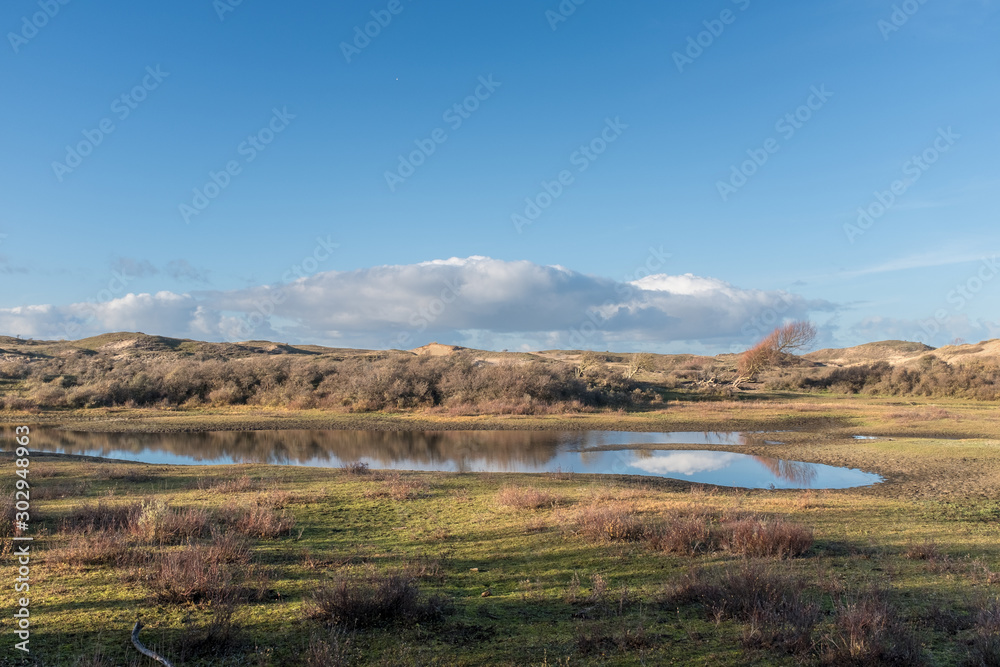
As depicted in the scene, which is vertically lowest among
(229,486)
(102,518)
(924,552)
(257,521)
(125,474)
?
(924,552)

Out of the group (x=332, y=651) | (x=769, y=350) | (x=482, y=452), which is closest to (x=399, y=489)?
(x=332, y=651)

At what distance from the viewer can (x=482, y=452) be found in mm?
27750

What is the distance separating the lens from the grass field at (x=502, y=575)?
5.48 meters

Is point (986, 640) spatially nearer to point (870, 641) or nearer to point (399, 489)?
point (870, 641)

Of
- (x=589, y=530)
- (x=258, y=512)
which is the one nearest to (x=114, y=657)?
(x=258, y=512)

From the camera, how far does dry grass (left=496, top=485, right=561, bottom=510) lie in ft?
42.0

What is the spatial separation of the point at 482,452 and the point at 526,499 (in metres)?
15.0

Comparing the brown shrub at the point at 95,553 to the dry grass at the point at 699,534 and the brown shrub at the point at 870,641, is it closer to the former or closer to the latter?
the dry grass at the point at 699,534

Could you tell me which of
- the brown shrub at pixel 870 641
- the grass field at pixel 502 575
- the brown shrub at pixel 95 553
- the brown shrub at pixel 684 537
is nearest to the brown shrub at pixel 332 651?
the grass field at pixel 502 575

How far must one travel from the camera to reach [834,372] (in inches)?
2906

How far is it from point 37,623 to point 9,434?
1329 inches

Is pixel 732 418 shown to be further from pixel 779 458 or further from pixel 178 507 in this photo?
pixel 178 507

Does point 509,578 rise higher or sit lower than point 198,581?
lower

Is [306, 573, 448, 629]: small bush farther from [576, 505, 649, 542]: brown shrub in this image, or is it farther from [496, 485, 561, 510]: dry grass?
[496, 485, 561, 510]: dry grass
